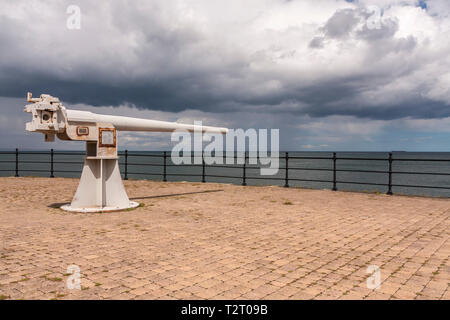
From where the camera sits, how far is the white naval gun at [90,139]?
22.2ft

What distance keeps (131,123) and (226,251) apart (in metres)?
4.82

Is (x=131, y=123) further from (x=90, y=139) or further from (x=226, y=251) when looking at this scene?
(x=226, y=251)

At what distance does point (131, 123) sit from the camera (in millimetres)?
8156

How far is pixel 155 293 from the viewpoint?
3092 mm

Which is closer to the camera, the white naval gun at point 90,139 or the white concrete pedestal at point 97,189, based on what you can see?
the white naval gun at point 90,139

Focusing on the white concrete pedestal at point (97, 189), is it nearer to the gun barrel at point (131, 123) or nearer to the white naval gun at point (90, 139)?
the white naval gun at point (90, 139)

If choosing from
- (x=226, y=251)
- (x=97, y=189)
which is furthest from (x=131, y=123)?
(x=226, y=251)

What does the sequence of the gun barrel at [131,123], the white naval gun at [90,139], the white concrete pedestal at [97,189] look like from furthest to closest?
the white concrete pedestal at [97,189] → the gun barrel at [131,123] → the white naval gun at [90,139]

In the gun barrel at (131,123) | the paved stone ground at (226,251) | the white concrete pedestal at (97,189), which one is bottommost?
the paved stone ground at (226,251)

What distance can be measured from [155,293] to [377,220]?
16.7 ft

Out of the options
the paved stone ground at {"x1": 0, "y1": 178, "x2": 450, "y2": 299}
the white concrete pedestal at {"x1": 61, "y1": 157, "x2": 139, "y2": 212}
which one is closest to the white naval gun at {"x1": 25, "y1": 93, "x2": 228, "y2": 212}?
the white concrete pedestal at {"x1": 61, "y1": 157, "x2": 139, "y2": 212}

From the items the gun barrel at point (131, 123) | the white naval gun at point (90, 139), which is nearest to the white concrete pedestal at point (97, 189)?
the white naval gun at point (90, 139)
